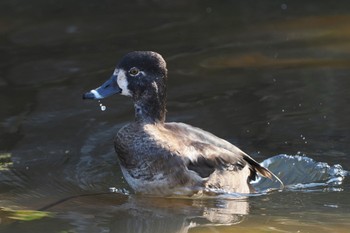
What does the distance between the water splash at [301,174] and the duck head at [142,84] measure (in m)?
1.25

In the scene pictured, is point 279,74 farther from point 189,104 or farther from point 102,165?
point 102,165

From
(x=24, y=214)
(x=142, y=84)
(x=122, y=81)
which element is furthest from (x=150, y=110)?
(x=24, y=214)

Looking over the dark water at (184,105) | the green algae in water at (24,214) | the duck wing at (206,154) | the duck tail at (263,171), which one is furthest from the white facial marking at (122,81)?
the green algae in water at (24,214)

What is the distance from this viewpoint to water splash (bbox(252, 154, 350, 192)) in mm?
8031

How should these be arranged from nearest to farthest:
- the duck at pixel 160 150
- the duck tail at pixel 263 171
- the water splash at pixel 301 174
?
the duck at pixel 160 150
the duck tail at pixel 263 171
the water splash at pixel 301 174

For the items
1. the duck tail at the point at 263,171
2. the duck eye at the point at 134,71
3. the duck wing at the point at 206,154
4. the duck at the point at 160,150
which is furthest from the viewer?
the duck tail at the point at 263,171

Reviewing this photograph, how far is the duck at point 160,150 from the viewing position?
7309 mm

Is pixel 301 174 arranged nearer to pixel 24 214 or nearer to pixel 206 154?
pixel 206 154

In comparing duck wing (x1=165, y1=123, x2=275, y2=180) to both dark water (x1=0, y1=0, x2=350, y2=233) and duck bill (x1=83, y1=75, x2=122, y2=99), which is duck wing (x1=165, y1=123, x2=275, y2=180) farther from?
duck bill (x1=83, y1=75, x2=122, y2=99)

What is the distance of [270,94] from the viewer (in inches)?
391

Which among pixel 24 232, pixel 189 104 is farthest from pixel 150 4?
pixel 24 232

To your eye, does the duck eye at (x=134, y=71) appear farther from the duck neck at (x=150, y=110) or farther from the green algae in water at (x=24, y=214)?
the green algae in water at (x=24, y=214)

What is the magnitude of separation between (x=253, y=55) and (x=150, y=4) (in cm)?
318

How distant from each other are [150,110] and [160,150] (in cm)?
53
